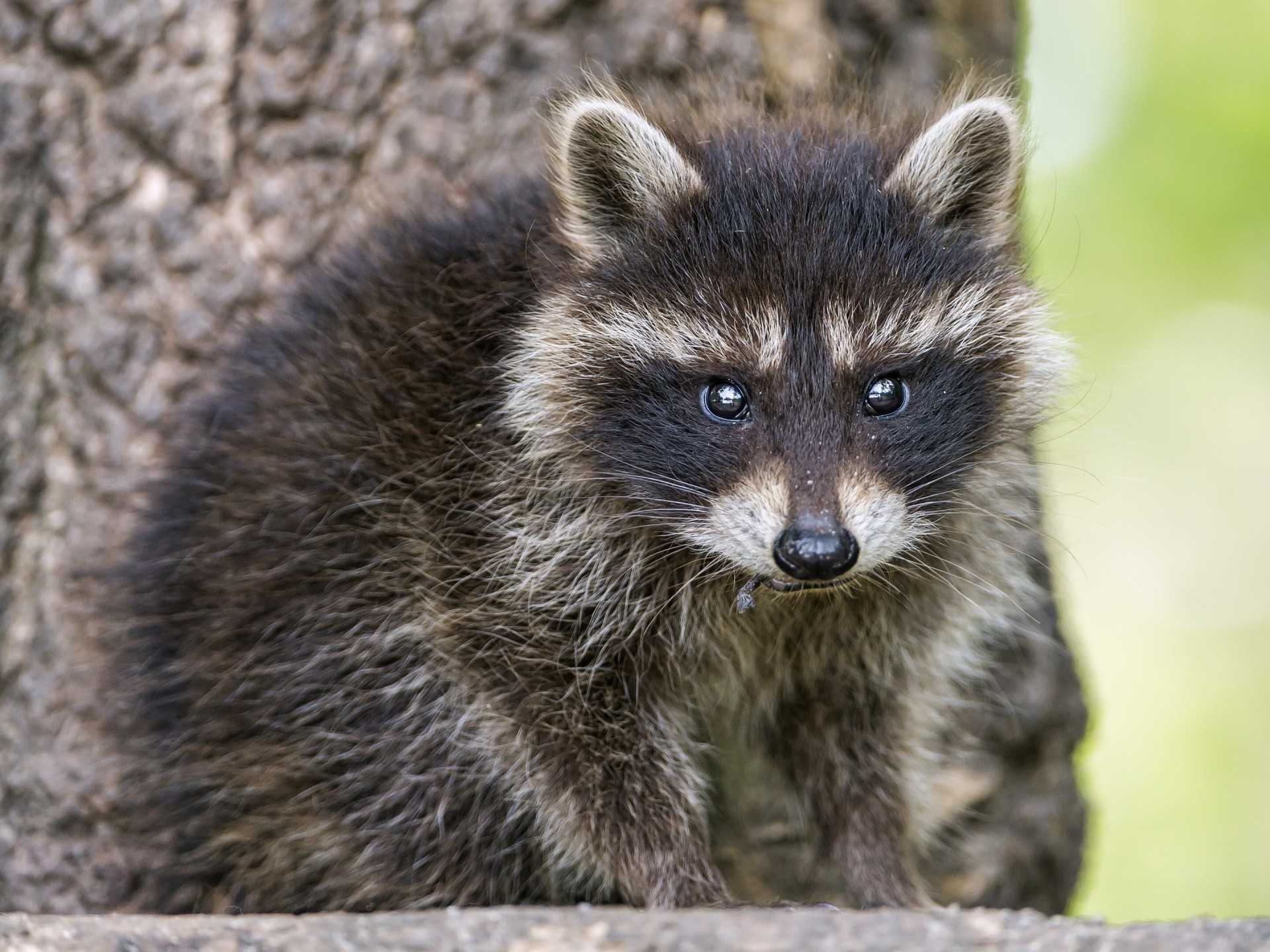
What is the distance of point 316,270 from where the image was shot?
3215mm

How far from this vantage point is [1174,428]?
26.6 feet

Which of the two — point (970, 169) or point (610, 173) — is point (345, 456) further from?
point (970, 169)

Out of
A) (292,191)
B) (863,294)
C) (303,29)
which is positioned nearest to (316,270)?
(292,191)

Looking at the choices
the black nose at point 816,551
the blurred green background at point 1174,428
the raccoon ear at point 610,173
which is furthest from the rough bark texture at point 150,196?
the blurred green background at point 1174,428

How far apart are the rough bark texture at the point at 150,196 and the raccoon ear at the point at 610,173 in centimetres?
60

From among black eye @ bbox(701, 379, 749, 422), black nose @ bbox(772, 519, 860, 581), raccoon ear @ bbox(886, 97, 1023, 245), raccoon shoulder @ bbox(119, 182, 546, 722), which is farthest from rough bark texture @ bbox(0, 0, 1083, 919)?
black nose @ bbox(772, 519, 860, 581)

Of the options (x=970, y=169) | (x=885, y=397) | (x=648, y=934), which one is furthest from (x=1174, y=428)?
(x=648, y=934)

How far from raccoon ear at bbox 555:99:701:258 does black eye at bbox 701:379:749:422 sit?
40cm

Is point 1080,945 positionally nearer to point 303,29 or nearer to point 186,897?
point 186,897

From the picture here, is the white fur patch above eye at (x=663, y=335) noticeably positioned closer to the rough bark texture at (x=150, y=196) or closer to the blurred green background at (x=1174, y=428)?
the rough bark texture at (x=150, y=196)

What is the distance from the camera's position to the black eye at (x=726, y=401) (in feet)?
8.54

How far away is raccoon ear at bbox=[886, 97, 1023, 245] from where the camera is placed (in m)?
2.70

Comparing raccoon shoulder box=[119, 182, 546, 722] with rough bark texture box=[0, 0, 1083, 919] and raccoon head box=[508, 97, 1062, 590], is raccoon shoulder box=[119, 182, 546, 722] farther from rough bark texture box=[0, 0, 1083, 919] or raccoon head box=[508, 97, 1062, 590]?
rough bark texture box=[0, 0, 1083, 919]

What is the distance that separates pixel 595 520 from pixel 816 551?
715 mm
